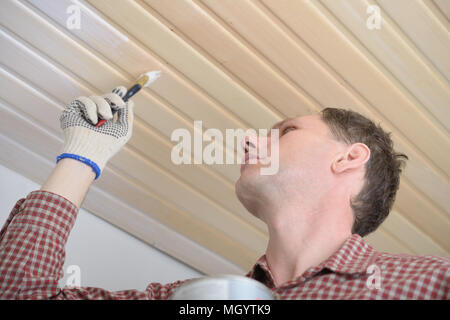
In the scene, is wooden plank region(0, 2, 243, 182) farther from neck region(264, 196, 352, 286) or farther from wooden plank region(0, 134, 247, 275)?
neck region(264, 196, 352, 286)

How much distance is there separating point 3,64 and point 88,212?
0.70 metres

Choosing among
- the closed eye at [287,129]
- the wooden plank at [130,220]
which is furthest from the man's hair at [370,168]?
the wooden plank at [130,220]

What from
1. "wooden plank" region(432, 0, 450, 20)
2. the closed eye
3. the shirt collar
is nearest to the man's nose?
the closed eye

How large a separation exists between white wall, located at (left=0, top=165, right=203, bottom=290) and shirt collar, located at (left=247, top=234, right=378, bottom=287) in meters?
0.89

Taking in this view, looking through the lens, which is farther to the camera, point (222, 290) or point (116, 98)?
point (116, 98)

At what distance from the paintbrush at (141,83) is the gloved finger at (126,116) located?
0.11ft

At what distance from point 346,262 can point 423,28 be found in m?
0.90

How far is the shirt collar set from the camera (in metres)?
1.17

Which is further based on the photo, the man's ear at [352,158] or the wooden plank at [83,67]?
the wooden plank at [83,67]

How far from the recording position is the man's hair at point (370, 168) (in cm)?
160

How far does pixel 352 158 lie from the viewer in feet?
5.23

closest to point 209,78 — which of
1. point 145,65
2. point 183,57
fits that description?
point 183,57

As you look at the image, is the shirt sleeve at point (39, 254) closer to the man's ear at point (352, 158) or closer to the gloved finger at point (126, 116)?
the gloved finger at point (126, 116)

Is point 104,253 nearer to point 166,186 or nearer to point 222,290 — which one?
point 166,186
